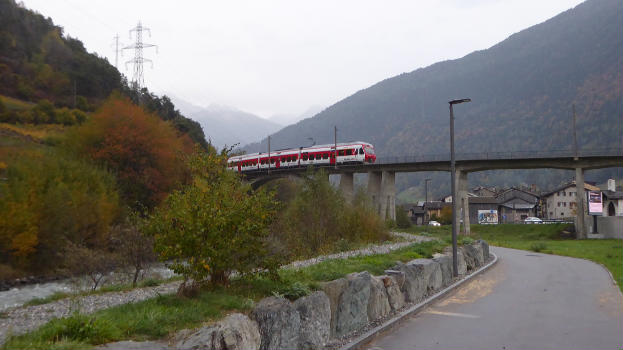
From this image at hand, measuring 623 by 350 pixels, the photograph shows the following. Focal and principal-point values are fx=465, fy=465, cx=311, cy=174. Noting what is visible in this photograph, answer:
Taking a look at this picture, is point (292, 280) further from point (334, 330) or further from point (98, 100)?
point (98, 100)

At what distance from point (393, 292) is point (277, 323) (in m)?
5.51

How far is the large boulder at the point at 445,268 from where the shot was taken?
17.0 metres

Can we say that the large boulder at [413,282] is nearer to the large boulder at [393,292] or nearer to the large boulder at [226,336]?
the large boulder at [393,292]

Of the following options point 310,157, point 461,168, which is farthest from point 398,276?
point 461,168

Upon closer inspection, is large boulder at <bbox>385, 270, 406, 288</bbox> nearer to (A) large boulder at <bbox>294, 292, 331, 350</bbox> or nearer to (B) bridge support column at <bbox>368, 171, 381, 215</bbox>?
(A) large boulder at <bbox>294, 292, 331, 350</bbox>

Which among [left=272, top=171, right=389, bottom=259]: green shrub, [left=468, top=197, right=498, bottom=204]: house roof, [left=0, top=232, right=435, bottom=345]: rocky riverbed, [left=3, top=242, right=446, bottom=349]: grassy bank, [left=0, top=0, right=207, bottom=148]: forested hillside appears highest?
[left=0, top=0, right=207, bottom=148]: forested hillside

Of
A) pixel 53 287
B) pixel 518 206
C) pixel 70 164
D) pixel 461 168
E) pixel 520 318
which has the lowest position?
pixel 53 287

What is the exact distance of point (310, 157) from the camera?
63.2 metres

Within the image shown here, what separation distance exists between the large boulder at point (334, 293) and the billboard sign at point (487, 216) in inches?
3463

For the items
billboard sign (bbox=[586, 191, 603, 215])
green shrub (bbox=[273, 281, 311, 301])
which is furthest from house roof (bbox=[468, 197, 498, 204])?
green shrub (bbox=[273, 281, 311, 301])

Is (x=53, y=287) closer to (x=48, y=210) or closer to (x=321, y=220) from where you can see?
(x=48, y=210)

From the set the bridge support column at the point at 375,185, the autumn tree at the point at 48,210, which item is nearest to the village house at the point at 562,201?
the bridge support column at the point at 375,185

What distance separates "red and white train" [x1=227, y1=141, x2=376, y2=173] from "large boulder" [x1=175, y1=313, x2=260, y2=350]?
53.3 meters

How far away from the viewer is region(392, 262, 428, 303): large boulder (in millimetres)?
13477
